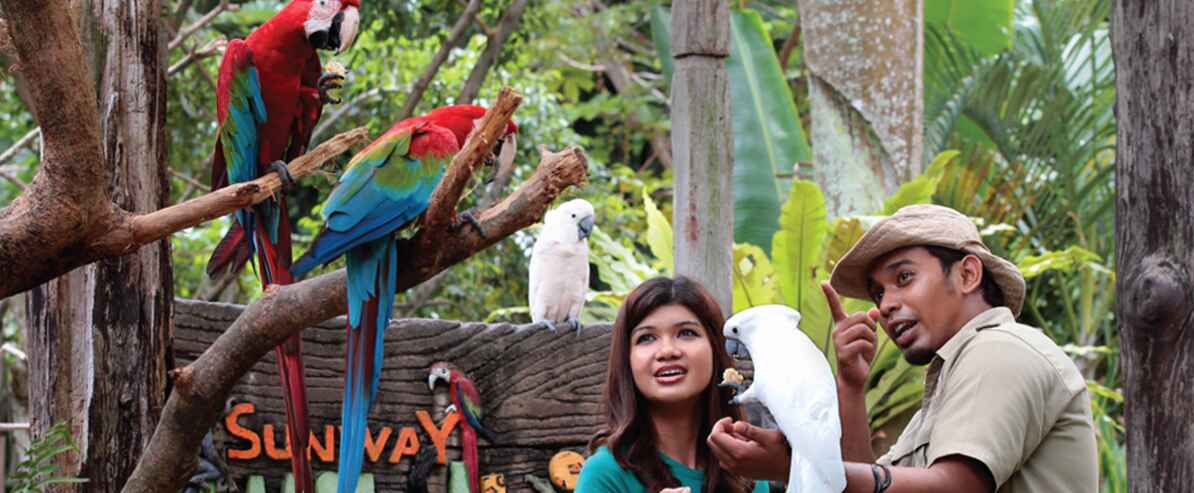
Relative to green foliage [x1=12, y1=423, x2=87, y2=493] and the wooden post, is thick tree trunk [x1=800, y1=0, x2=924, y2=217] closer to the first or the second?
the wooden post

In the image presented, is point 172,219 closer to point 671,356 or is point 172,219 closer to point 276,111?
point 276,111

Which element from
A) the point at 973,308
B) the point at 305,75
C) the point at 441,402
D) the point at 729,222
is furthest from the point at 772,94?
the point at 973,308

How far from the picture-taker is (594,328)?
3410 millimetres

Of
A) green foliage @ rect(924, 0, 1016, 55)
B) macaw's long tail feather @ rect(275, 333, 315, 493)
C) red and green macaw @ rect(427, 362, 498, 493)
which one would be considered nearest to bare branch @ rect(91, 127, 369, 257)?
macaw's long tail feather @ rect(275, 333, 315, 493)

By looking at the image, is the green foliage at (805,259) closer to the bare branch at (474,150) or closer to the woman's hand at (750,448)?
the bare branch at (474,150)

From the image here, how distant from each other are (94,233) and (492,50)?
359 centimetres

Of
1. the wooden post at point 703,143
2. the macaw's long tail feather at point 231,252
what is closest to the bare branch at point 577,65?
the wooden post at point 703,143

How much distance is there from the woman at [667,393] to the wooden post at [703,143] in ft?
3.90

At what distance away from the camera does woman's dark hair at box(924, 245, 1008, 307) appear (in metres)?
1.74

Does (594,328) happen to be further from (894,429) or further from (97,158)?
(97,158)

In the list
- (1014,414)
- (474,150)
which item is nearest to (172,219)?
(474,150)

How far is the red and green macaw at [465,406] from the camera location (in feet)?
10.4

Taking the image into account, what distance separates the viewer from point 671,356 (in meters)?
1.95

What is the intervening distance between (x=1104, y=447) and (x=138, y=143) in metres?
3.88
